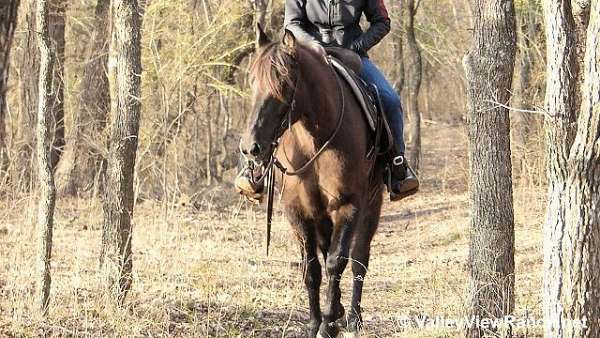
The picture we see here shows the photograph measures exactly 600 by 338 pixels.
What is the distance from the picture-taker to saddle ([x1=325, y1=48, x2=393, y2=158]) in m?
8.43

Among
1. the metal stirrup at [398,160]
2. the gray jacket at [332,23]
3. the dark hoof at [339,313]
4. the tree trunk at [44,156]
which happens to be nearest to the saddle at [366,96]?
the metal stirrup at [398,160]

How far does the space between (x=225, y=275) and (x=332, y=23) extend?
9.24 feet

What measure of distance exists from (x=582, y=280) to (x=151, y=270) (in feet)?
18.4

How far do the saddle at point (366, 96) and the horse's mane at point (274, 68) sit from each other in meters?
0.83

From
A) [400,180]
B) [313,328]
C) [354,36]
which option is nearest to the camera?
[313,328]

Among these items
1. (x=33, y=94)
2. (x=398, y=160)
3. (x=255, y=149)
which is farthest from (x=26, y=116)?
(x=255, y=149)

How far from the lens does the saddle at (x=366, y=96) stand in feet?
27.7

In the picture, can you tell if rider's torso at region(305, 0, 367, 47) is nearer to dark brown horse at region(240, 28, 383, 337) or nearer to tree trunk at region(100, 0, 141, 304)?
dark brown horse at region(240, 28, 383, 337)

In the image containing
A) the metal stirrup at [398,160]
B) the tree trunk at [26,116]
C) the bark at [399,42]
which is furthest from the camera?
the bark at [399,42]

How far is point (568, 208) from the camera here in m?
5.44

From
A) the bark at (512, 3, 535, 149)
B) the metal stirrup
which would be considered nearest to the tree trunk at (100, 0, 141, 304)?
the metal stirrup

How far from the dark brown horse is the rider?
539mm

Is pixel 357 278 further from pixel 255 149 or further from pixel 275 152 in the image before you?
pixel 255 149

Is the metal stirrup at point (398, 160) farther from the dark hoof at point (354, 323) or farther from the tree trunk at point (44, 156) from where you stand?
the tree trunk at point (44, 156)
